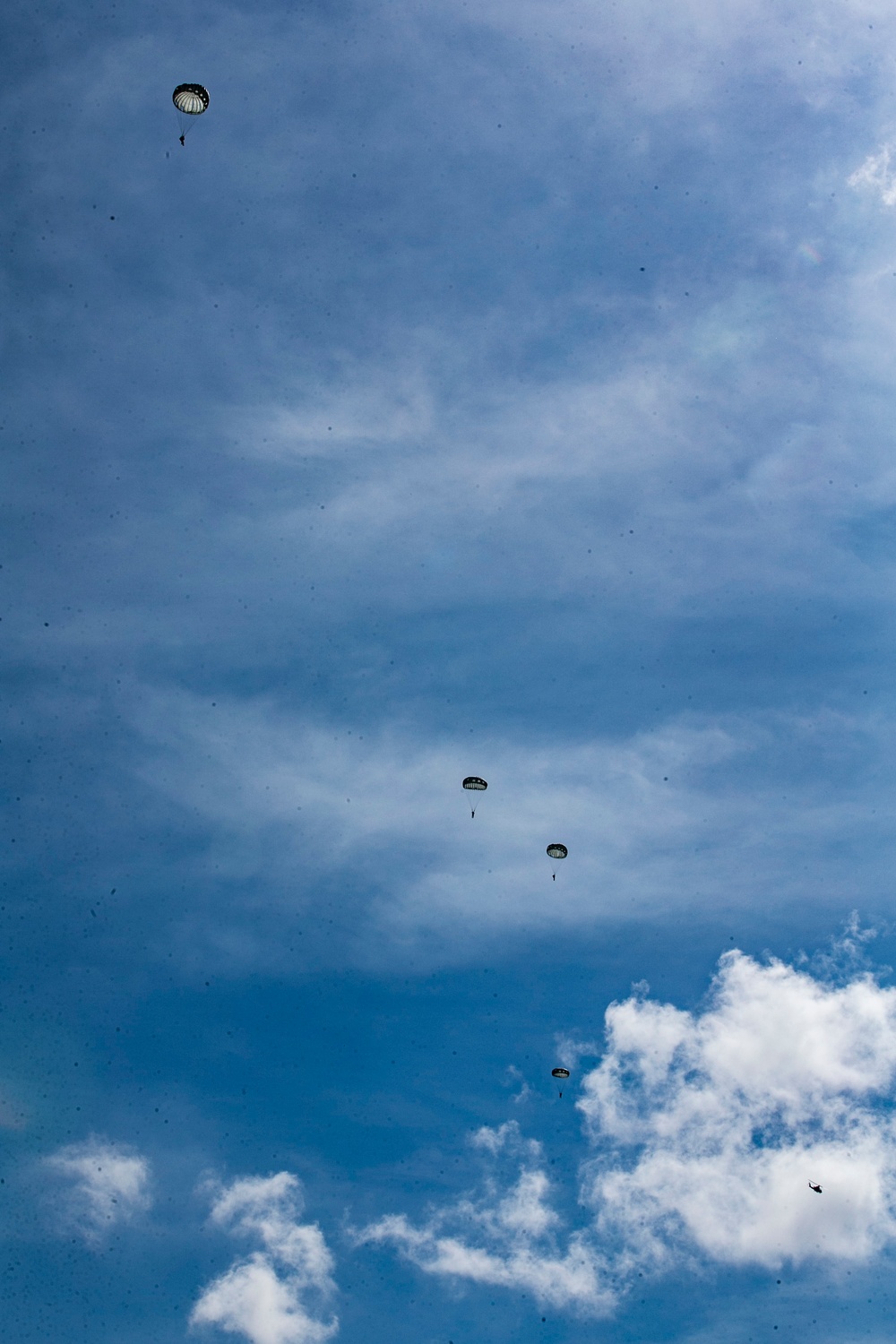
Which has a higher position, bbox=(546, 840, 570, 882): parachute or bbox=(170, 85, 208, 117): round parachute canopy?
bbox=(170, 85, 208, 117): round parachute canopy

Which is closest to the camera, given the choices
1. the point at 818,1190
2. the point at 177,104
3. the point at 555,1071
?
the point at 177,104

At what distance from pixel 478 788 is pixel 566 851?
771cm

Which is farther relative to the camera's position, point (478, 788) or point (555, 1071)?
point (555, 1071)

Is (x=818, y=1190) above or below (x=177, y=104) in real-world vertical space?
below

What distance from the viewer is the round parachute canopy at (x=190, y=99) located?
2269 inches

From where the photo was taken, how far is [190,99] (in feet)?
190

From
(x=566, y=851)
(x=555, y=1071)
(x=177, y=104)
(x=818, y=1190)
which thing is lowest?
(x=818, y=1190)

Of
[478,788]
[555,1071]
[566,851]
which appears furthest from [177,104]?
[555,1071]

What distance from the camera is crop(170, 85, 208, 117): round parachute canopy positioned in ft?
189

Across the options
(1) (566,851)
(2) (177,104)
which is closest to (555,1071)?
(1) (566,851)

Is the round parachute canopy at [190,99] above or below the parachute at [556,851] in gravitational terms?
above

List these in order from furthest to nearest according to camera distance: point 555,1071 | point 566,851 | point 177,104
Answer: point 555,1071 → point 566,851 → point 177,104

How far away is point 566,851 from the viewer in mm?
79875

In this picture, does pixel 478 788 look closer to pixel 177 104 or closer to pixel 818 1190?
pixel 818 1190
